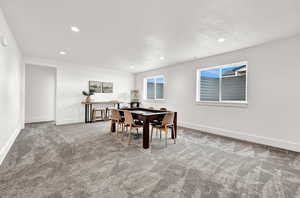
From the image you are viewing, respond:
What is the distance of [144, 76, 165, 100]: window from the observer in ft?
22.1

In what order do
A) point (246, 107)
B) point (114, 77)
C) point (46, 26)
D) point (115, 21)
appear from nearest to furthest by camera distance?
1. point (115, 21)
2. point (46, 26)
3. point (246, 107)
4. point (114, 77)

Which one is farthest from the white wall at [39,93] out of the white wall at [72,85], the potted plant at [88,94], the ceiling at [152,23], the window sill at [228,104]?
the window sill at [228,104]

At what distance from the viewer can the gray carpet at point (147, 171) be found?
66.2 inches

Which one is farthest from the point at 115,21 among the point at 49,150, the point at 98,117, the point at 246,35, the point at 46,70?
the point at 46,70

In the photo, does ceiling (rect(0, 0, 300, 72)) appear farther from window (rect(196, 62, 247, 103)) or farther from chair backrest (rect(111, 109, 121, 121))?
chair backrest (rect(111, 109, 121, 121))

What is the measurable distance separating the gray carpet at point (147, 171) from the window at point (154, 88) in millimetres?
3724

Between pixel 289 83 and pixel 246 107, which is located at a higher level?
pixel 289 83

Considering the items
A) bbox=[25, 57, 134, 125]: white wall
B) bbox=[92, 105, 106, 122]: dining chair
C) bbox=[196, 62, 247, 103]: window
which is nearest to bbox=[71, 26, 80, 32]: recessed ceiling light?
bbox=[25, 57, 134, 125]: white wall

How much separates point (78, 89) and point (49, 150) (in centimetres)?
365

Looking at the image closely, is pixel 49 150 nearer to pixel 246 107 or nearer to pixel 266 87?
pixel 246 107

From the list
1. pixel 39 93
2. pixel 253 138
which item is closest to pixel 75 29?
pixel 39 93

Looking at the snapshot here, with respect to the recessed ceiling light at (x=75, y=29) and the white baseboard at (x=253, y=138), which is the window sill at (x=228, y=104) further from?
the recessed ceiling light at (x=75, y=29)

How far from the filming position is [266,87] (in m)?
3.40

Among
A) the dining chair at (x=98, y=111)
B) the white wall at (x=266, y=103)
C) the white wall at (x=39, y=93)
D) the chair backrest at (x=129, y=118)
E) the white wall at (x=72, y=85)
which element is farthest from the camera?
the dining chair at (x=98, y=111)
